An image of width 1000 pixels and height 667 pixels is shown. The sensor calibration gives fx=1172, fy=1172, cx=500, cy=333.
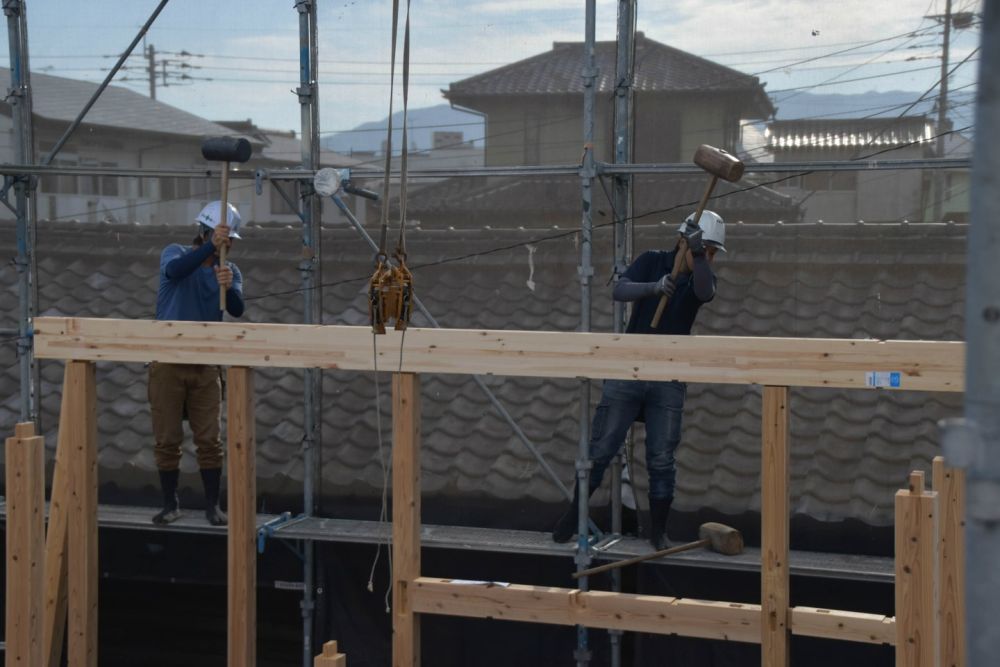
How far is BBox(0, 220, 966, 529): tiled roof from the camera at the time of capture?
5527 millimetres

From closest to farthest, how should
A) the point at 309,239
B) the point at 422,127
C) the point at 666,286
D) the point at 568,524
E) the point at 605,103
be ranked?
the point at 666,286
the point at 568,524
the point at 309,239
the point at 605,103
the point at 422,127

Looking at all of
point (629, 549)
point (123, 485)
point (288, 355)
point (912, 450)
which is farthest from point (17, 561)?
point (912, 450)

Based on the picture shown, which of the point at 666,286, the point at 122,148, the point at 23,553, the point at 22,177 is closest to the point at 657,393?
the point at 666,286

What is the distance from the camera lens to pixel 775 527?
3.78m

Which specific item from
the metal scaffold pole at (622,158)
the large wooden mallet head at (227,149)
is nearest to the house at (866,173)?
the metal scaffold pole at (622,158)

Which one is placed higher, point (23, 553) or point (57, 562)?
Answer: point (23, 553)

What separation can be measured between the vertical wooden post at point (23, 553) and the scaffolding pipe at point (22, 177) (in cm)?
190

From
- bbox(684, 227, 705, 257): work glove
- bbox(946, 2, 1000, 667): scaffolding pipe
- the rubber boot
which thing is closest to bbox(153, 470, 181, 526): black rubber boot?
the rubber boot

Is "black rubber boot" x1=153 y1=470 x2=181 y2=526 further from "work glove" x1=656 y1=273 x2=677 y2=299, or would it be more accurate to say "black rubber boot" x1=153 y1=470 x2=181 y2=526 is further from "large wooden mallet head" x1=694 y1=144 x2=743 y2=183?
"large wooden mallet head" x1=694 y1=144 x2=743 y2=183

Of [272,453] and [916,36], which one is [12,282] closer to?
[272,453]

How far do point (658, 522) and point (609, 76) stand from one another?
2.51 meters

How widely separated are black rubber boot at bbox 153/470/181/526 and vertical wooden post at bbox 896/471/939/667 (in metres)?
3.36

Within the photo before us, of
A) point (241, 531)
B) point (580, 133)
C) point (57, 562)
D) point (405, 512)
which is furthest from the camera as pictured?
point (580, 133)

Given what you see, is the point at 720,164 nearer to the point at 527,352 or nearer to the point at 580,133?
the point at 527,352
